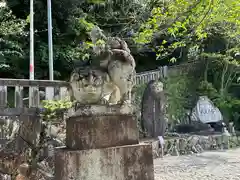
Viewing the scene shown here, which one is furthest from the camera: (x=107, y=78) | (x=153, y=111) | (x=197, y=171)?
(x=153, y=111)

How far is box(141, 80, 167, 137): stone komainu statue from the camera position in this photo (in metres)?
8.10

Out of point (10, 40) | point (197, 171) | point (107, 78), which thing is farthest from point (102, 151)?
point (10, 40)

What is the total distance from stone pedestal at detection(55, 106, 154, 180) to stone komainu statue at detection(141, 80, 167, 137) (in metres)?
5.15

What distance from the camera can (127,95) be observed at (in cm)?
310

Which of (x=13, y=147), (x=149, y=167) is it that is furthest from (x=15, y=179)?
(x=149, y=167)

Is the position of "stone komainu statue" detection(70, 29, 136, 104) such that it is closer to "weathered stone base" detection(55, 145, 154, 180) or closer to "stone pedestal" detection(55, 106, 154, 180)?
"stone pedestal" detection(55, 106, 154, 180)

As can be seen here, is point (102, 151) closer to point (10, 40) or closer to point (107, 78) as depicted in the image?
point (107, 78)

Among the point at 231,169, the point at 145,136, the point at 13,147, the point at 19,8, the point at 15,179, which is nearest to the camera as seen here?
the point at 15,179

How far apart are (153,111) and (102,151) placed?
5.56m

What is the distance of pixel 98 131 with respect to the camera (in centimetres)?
283

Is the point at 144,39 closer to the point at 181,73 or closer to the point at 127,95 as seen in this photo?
the point at 127,95

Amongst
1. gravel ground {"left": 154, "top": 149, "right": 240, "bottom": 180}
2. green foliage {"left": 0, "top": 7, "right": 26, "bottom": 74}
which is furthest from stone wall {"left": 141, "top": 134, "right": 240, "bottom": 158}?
green foliage {"left": 0, "top": 7, "right": 26, "bottom": 74}

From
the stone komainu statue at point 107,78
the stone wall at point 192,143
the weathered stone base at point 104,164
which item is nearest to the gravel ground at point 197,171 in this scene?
the stone wall at point 192,143

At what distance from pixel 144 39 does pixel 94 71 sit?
486 cm
